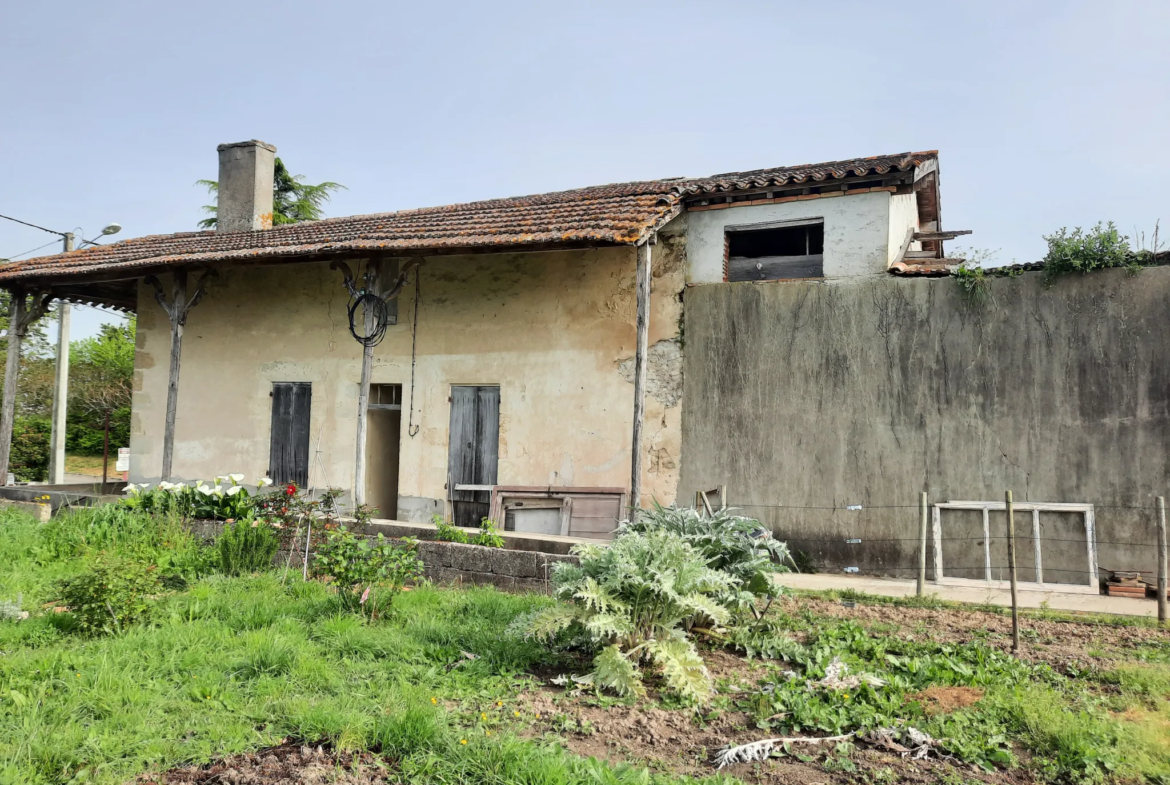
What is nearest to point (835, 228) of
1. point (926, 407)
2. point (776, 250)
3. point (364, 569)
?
point (776, 250)

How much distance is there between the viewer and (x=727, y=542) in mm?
5836

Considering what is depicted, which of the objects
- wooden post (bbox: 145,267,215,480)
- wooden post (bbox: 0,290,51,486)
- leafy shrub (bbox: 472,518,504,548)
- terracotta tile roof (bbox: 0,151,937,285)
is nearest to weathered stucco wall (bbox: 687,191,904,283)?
terracotta tile roof (bbox: 0,151,937,285)

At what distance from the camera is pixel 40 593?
6668 mm

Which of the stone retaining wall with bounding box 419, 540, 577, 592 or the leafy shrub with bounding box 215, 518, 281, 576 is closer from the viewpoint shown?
the stone retaining wall with bounding box 419, 540, 577, 592

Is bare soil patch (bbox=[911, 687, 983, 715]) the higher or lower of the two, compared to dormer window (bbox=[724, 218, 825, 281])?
lower

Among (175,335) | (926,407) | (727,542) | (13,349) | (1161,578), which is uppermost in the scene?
(175,335)

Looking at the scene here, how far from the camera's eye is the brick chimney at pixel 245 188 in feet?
52.6

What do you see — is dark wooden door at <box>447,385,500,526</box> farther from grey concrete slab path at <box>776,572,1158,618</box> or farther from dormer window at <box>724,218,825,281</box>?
grey concrete slab path at <box>776,572,1158,618</box>

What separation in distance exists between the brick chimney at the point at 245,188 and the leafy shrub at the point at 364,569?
11578 mm

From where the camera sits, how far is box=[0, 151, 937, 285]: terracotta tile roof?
31.6 feet

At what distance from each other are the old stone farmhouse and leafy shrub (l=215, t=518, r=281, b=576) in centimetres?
302

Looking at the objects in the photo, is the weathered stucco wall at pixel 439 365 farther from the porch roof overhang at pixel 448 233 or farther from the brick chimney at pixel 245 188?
the brick chimney at pixel 245 188

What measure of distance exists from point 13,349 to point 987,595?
560 inches

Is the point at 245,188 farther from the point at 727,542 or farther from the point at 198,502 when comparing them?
the point at 727,542
